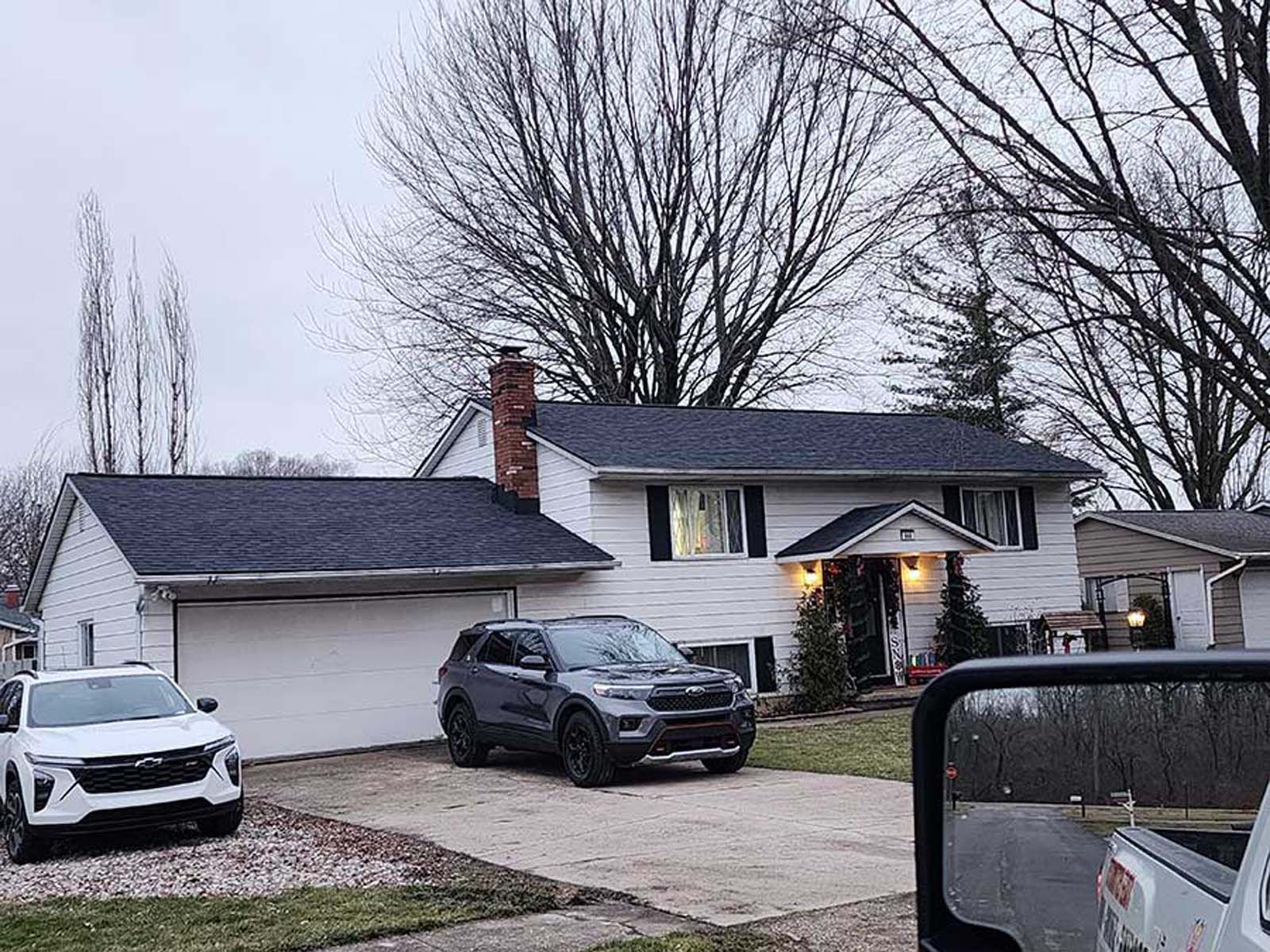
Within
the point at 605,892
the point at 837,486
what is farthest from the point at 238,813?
the point at 837,486

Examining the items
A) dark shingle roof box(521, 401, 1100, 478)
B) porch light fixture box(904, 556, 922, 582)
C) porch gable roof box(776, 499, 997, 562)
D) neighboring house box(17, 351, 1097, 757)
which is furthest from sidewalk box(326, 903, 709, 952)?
porch light fixture box(904, 556, 922, 582)

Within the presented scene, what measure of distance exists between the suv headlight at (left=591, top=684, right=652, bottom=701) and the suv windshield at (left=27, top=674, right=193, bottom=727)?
13.7ft

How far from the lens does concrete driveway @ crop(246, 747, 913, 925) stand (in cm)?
945

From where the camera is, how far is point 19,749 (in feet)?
40.6

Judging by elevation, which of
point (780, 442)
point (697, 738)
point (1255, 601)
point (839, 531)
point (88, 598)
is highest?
point (780, 442)

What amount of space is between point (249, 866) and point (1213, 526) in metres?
26.8

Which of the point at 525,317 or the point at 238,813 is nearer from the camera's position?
the point at 238,813

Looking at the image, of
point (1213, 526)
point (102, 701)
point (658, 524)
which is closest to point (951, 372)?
point (1213, 526)

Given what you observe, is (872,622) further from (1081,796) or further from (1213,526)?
(1081,796)

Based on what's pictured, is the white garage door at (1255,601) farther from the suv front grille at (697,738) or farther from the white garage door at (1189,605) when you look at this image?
the suv front grille at (697,738)

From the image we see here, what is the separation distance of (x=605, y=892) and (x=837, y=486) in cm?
1631

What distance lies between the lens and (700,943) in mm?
7703

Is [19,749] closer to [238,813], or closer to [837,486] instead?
[238,813]

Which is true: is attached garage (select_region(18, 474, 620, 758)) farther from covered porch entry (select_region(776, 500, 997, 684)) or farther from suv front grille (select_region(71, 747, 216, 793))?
suv front grille (select_region(71, 747, 216, 793))
